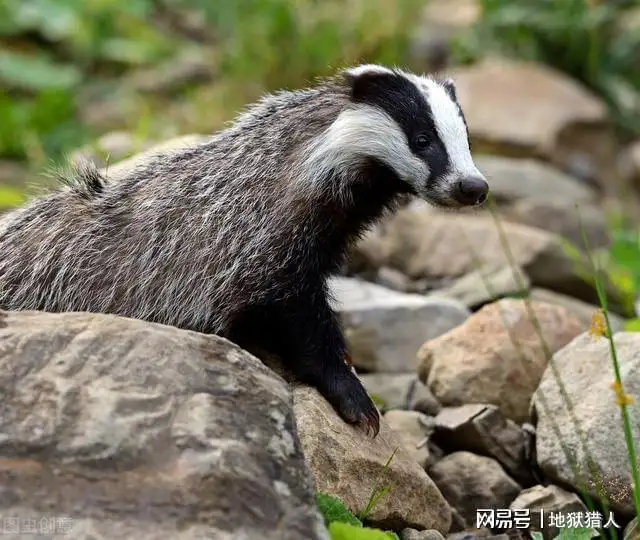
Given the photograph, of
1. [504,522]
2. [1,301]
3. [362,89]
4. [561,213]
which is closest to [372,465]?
[504,522]

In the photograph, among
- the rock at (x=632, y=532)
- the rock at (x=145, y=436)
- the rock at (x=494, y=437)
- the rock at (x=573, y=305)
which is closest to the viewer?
the rock at (x=145, y=436)

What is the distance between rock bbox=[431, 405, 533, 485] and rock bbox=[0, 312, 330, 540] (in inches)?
56.6

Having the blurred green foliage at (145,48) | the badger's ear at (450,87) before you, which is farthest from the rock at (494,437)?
the blurred green foliage at (145,48)

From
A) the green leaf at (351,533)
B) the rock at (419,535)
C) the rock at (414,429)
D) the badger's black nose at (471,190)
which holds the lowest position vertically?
the rock at (414,429)

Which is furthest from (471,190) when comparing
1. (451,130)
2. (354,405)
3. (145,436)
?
(145,436)

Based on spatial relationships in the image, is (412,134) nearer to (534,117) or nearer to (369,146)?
(369,146)

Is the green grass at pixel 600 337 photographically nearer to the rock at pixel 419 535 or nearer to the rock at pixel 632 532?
the rock at pixel 632 532

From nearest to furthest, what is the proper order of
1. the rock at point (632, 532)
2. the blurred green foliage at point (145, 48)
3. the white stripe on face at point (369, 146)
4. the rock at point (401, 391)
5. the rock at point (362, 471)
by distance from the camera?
the rock at point (632, 532) → the rock at point (362, 471) → the white stripe on face at point (369, 146) → the rock at point (401, 391) → the blurred green foliage at point (145, 48)

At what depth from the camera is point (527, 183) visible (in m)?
8.43

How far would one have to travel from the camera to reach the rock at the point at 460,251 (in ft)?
21.2

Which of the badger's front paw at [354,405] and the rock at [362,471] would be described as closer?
the rock at [362,471]

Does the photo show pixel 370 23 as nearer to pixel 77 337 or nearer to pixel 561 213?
pixel 561 213

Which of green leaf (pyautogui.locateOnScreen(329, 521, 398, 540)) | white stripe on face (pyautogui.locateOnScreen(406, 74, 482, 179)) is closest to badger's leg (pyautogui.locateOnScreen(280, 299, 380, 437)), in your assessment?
white stripe on face (pyautogui.locateOnScreen(406, 74, 482, 179))

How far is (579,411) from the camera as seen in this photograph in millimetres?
3893
